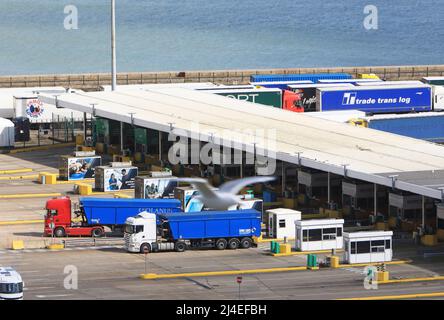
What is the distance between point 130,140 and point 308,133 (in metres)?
21.3

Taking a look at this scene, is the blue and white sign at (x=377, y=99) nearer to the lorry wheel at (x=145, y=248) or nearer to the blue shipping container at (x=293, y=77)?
the blue shipping container at (x=293, y=77)

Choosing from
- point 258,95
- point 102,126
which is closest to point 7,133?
point 102,126

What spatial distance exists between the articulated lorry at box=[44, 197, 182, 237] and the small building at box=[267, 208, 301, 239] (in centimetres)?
719

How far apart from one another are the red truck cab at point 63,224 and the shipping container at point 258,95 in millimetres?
47748

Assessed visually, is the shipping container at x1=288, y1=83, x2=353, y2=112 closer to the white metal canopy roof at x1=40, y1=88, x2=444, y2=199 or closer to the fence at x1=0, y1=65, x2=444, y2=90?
the white metal canopy roof at x1=40, y1=88, x2=444, y2=199

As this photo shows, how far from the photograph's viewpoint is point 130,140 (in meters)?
120

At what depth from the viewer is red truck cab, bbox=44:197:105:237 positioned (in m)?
86.7

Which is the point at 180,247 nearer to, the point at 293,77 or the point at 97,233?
the point at 97,233

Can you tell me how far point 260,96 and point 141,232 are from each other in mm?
54835

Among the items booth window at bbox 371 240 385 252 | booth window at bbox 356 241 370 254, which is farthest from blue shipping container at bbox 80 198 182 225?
booth window at bbox 371 240 385 252

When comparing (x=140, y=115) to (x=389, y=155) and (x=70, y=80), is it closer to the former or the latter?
(x=389, y=155)

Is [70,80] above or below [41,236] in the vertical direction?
above

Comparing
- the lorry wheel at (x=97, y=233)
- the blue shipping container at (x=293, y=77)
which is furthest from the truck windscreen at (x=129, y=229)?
the blue shipping container at (x=293, y=77)
